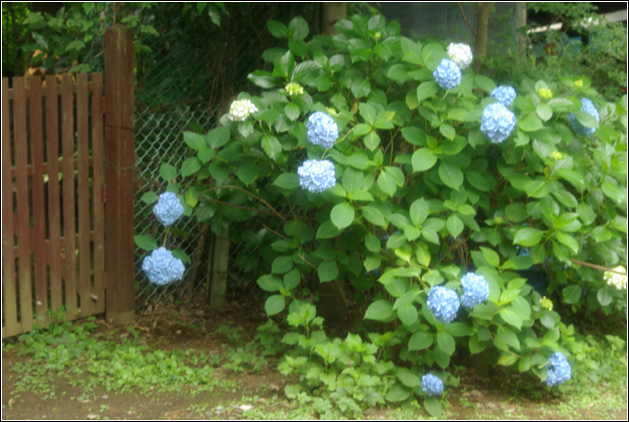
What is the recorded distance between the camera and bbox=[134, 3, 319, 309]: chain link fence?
13.0ft

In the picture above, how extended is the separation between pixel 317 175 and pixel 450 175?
2.23 ft

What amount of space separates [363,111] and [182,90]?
1.77m

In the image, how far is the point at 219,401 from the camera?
2.88m

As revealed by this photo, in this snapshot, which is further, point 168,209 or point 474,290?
point 168,209

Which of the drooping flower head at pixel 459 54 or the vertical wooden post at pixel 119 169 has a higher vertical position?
the drooping flower head at pixel 459 54

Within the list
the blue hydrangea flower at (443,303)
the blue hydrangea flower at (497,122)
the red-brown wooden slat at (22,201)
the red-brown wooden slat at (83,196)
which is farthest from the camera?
the red-brown wooden slat at (83,196)

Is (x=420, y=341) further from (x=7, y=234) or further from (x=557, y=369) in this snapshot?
(x=7, y=234)

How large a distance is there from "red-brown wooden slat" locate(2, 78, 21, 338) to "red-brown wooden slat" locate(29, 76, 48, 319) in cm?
13

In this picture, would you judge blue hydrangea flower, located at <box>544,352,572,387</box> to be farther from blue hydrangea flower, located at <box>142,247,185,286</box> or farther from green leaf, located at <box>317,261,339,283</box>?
blue hydrangea flower, located at <box>142,247,185,286</box>

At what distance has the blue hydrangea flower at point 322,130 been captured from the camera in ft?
8.53

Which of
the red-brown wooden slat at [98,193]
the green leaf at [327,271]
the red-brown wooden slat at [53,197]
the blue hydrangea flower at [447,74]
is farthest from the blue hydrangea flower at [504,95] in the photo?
the red-brown wooden slat at [53,197]

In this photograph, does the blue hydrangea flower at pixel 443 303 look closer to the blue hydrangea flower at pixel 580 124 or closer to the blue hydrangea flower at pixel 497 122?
the blue hydrangea flower at pixel 497 122

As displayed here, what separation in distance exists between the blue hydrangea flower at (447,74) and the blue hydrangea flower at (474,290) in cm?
89

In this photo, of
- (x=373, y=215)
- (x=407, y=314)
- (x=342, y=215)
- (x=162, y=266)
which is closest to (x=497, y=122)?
(x=373, y=215)
